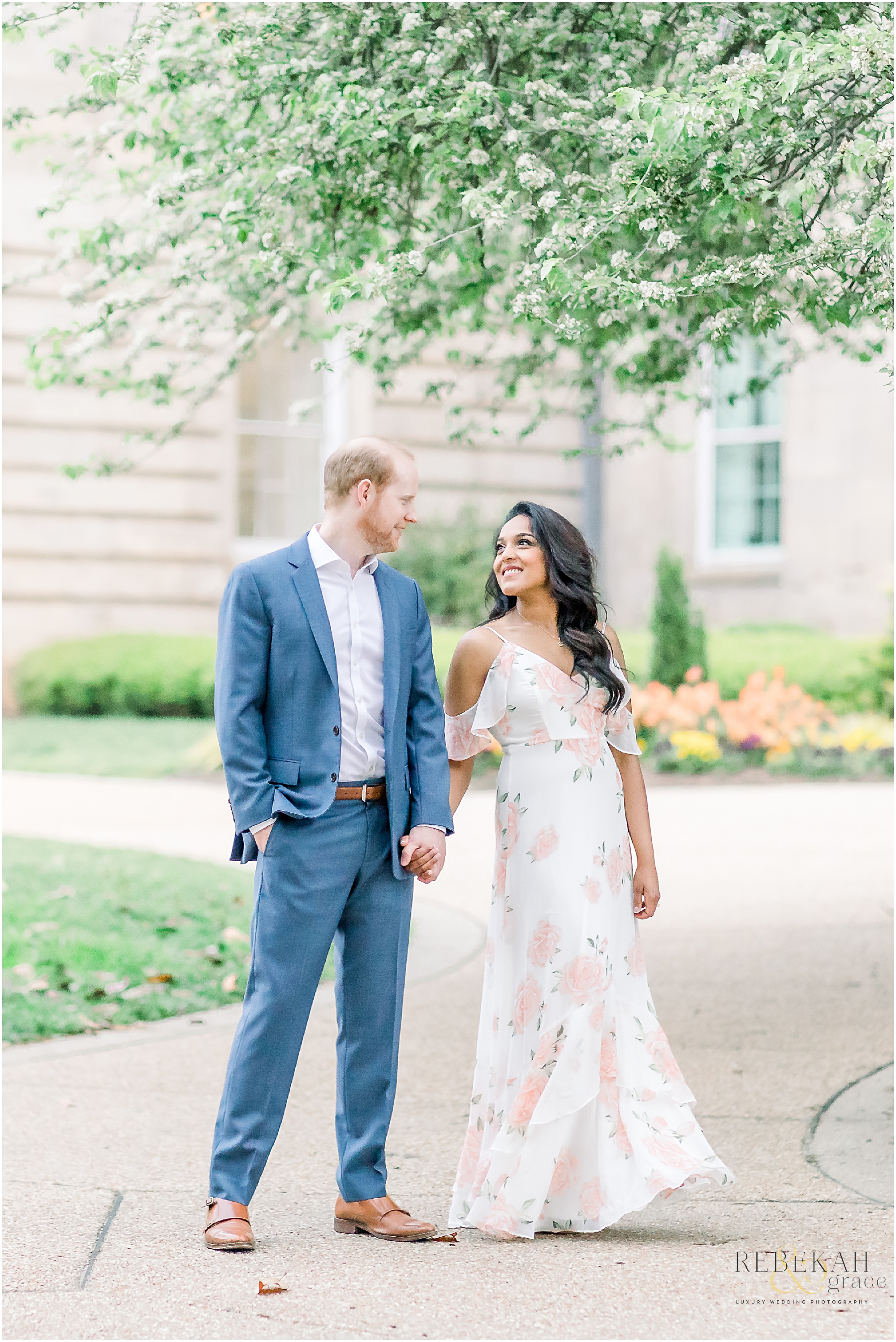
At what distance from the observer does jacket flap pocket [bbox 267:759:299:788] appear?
12.5 ft

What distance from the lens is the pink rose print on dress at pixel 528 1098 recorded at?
396 cm

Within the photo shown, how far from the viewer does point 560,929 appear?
408cm

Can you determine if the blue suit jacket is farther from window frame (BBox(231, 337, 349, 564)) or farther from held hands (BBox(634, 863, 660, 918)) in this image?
window frame (BBox(231, 337, 349, 564))

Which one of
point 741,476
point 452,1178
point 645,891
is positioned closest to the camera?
point 645,891

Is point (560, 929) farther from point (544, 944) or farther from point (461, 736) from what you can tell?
point (461, 736)

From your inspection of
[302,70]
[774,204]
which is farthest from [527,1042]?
[302,70]

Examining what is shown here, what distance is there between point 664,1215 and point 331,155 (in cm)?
347

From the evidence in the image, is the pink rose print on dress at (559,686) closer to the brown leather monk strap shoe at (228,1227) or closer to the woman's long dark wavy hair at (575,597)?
the woman's long dark wavy hair at (575,597)

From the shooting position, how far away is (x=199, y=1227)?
13.1 feet

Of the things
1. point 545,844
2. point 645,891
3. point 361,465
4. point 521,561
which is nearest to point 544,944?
point 545,844

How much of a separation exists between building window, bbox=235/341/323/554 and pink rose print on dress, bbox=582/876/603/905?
625 inches

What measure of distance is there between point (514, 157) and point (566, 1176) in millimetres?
3116

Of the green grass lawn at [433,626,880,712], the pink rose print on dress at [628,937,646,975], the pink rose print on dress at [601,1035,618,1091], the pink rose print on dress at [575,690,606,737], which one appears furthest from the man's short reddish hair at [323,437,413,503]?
the green grass lawn at [433,626,880,712]

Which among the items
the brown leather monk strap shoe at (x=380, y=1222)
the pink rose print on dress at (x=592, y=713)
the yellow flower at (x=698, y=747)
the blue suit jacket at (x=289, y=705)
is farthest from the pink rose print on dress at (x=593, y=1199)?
the yellow flower at (x=698, y=747)
